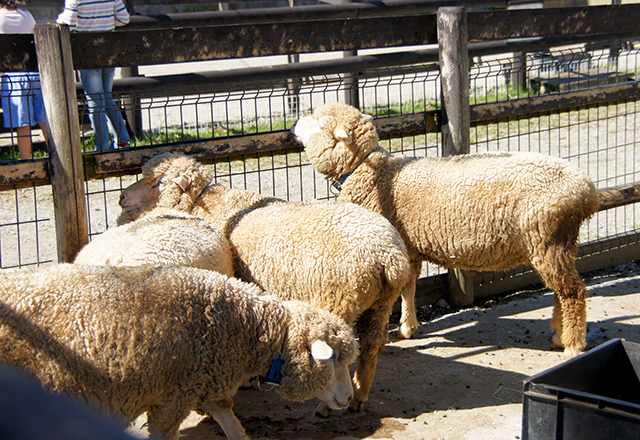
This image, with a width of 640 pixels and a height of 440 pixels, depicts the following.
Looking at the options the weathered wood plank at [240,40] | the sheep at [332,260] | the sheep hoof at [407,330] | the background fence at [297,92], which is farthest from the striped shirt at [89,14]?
the sheep hoof at [407,330]

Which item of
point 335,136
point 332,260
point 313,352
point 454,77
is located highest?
point 454,77

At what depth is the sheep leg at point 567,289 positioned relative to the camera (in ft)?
14.2

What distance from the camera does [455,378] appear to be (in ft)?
14.0

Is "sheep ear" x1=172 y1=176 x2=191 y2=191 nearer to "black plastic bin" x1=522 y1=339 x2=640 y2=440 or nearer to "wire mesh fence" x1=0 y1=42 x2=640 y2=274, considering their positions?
"wire mesh fence" x1=0 y1=42 x2=640 y2=274

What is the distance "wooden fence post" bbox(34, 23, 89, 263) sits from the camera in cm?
373

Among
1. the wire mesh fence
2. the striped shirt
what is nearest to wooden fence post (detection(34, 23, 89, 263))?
the wire mesh fence

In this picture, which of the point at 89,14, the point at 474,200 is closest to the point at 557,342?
the point at 474,200

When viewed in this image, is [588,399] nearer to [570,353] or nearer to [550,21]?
[570,353]

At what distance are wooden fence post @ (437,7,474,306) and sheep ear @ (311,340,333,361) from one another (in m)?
2.46

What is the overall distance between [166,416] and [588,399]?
1.77 metres

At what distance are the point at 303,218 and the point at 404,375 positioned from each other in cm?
133

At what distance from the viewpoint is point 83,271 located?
9.25 ft

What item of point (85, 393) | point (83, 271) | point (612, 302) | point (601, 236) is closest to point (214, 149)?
point (83, 271)

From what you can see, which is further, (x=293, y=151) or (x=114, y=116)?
(x=114, y=116)
